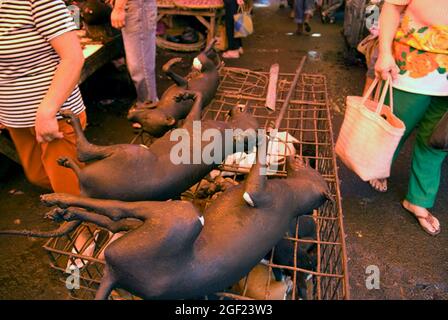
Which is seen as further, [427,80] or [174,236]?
[427,80]

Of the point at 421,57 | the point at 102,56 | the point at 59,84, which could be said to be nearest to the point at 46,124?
the point at 59,84

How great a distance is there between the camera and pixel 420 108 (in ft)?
5.37

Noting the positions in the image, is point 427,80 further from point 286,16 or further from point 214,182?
point 286,16

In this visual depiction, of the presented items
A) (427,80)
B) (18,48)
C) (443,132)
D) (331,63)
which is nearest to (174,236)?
(18,48)

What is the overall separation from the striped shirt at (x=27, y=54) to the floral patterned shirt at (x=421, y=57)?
4.38 ft

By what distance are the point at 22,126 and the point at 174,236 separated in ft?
3.26

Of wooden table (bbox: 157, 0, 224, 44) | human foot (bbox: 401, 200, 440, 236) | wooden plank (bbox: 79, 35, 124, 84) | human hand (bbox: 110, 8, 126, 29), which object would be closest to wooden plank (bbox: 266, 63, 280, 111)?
human foot (bbox: 401, 200, 440, 236)

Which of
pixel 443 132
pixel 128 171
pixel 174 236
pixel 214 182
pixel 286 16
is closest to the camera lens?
Result: pixel 174 236

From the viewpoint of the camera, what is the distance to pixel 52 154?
140 centimetres

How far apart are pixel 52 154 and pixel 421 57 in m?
1.59

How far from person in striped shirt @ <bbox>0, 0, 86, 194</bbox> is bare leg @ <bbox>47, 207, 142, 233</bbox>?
1.75 ft

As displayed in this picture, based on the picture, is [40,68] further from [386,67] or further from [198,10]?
[198,10]

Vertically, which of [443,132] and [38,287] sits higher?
[443,132]

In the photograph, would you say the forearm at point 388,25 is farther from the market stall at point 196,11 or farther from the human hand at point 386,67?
the market stall at point 196,11
